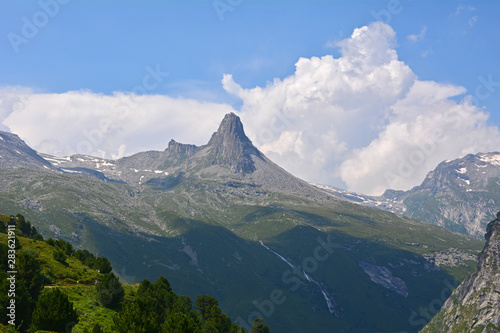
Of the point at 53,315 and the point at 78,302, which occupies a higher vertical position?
the point at 53,315

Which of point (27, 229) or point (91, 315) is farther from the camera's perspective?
Result: point (27, 229)

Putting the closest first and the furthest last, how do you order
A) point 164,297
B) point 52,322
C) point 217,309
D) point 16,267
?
point 52,322 → point 16,267 → point 164,297 → point 217,309

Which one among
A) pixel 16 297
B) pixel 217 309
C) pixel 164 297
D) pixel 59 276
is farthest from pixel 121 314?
pixel 217 309

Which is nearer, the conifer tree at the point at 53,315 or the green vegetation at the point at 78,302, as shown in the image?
the conifer tree at the point at 53,315

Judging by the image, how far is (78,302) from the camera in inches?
3036

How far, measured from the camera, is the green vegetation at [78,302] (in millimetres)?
55562

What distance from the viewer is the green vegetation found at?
55.6m

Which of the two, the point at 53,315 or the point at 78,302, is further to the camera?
the point at 78,302

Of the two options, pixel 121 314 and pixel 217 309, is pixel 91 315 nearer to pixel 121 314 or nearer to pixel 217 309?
pixel 121 314

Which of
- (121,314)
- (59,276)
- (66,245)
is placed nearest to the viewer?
(121,314)

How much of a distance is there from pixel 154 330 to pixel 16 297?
72.6ft

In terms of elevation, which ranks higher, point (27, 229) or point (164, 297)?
point (27, 229)

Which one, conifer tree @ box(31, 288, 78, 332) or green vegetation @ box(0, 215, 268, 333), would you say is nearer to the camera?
conifer tree @ box(31, 288, 78, 332)

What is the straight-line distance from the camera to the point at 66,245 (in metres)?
136
